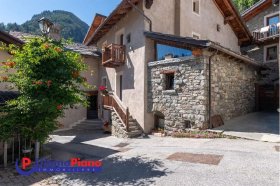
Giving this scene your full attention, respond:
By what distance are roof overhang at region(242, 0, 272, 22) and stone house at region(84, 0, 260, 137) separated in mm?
3843

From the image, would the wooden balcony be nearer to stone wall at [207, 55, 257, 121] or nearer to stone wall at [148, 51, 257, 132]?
stone wall at [148, 51, 257, 132]

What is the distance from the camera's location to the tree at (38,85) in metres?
6.93

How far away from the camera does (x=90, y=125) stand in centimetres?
1709

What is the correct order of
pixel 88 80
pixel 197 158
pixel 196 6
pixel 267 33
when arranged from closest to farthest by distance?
pixel 197 158
pixel 196 6
pixel 267 33
pixel 88 80

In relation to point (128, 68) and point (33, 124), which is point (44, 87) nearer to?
point (33, 124)

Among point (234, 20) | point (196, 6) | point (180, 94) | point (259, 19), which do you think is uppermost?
point (259, 19)

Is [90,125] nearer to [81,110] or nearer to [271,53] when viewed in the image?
[81,110]

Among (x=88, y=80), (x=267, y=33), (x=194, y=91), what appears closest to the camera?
(x=194, y=91)

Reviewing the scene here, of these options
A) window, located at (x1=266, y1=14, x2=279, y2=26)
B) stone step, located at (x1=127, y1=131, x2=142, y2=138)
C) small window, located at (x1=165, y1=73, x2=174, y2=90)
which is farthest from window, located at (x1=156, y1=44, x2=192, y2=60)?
window, located at (x1=266, y1=14, x2=279, y2=26)

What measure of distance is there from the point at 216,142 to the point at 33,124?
6776 millimetres

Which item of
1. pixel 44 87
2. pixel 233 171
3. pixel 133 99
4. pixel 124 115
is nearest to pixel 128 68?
pixel 133 99

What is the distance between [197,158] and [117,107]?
24.8ft

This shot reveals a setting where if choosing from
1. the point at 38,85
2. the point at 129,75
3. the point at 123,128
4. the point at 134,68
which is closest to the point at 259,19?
the point at 134,68

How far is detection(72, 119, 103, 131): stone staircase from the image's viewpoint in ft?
55.6
